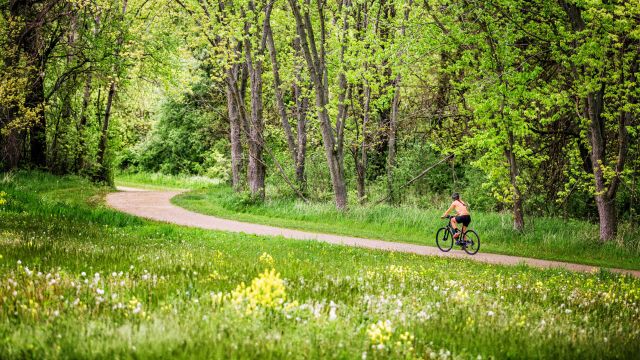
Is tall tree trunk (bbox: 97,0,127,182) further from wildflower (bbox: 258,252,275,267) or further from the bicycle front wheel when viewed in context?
wildflower (bbox: 258,252,275,267)

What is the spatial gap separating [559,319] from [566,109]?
622 inches

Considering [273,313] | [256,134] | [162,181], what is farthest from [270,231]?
[162,181]

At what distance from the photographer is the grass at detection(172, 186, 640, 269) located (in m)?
16.7

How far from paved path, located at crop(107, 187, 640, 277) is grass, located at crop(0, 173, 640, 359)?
6.82m

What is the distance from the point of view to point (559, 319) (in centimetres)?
547

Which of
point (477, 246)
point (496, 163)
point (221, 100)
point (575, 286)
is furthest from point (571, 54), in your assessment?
point (221, 100)

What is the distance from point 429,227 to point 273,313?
16862 mm

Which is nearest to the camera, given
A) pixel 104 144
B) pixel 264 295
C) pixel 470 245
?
pixel 264 295

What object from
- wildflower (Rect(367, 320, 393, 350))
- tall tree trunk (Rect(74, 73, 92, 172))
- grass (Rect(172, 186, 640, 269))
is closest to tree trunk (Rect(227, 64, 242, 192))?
grass (Rect(172, 186, 640, 269))

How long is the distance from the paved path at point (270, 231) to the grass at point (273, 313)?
6.82m

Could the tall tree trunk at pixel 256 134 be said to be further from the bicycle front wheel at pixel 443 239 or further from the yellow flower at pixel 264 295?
the yellow flower at pixel 264 295

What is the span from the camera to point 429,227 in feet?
67.9

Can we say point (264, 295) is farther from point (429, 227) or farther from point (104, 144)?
point (104, 144)

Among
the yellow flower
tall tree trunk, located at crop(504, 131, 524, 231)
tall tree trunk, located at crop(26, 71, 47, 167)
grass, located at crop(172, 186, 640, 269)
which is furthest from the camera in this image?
tall tree trunk, located at crop(26, 71, 47, 167)
